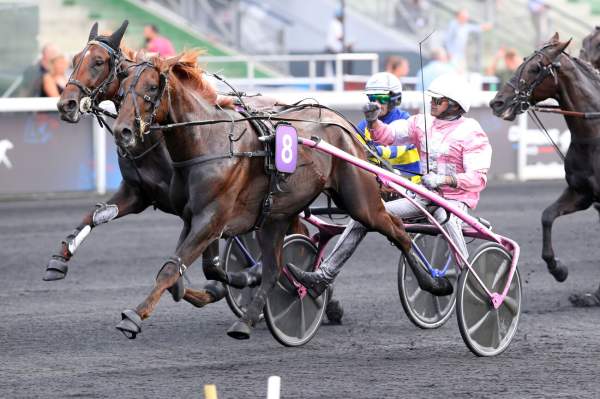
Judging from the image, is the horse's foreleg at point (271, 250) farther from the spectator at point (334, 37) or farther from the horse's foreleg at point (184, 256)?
the spectator at point (334, 37)

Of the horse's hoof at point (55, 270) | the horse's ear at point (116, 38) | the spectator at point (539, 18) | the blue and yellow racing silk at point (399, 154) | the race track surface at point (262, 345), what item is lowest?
the race track surface at point (262, 345)

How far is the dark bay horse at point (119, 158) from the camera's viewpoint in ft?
26.2

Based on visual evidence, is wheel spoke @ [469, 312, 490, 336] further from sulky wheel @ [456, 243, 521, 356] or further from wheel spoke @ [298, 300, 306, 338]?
wheel spoke @ [298, 300, 306, 338]

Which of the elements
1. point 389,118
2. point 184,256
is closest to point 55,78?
point 389,118

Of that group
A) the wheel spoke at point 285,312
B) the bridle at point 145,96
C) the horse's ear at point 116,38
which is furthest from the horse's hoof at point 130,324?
the horse's ear at point 116,38

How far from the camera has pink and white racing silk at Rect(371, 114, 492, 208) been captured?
7.65 metres

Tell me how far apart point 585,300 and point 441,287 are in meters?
1.61

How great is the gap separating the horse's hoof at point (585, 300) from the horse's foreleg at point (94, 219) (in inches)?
120

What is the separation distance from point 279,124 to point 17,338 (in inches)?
83.5

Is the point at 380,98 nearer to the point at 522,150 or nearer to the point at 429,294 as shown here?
the point at 429,294

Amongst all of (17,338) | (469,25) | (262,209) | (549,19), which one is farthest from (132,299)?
(549,19)

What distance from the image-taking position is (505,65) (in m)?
20.1

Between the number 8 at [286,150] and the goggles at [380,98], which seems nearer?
the number 8 at [286,150]

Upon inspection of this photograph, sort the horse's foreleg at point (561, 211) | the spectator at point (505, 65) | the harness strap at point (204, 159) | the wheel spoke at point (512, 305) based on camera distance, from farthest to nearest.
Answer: the spectator at point (505, 65)
the horse's foreleg at point (561, 211)
the wheel spoke at point (512, 305)
the harness strap at point (204, 159)
